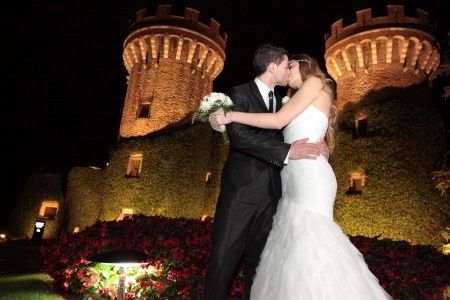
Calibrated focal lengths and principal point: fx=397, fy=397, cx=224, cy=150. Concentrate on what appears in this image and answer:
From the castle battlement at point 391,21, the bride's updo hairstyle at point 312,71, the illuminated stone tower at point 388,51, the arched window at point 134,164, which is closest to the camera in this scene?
the bride's updo hairstyle at point 312,71

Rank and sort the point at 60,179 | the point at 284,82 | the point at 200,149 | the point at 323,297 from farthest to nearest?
the point at 60,179 → the point at 200,149 → the point at 284,82 → the point at 323,297

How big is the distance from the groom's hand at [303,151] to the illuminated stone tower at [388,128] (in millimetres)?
14988

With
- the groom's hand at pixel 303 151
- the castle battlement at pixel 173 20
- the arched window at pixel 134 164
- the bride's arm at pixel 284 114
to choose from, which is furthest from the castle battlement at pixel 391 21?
the groom's hand at pixel 303 151

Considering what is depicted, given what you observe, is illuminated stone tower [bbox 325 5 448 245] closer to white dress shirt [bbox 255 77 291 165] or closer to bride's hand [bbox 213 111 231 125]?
white dress shirt [bbox 255 77 291 165]

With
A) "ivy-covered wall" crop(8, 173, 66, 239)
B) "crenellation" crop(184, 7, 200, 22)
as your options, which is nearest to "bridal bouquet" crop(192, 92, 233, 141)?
"crenellation" crop(184, 7, 200, 22)

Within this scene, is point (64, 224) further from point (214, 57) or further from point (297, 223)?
point (297, 223)

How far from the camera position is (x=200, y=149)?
2106cm

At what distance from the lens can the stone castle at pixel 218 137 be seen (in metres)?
17.7

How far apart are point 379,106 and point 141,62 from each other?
14019mm

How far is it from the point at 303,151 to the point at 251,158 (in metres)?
0.47

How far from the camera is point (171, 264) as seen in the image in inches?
223

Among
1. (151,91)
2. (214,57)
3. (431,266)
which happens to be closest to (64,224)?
(151,91)

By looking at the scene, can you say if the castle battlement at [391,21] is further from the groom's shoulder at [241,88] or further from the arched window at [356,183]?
the groom's shoulder at [241,88]

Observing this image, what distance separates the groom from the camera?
11.3 ft
